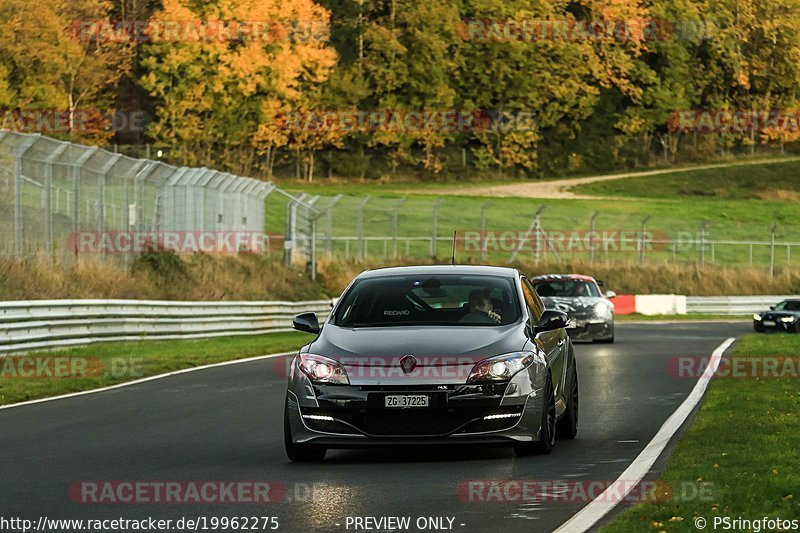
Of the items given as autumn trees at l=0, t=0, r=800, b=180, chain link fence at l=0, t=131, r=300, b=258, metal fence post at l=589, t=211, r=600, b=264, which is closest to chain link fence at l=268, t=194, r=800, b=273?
metal fence post at l=589, t=211, r=600, b=264

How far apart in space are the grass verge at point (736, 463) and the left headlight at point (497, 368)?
1255mm

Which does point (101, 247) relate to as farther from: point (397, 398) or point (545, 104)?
point (545, 104)

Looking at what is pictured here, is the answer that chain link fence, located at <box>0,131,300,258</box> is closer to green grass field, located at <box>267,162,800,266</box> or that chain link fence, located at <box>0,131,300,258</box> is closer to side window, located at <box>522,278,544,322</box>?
green grass field, located at <box>267,162,800,266</box>

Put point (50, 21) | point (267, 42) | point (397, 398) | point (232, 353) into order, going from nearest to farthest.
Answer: point (397, 398) < point (232, 353) < point (50, 21) < point (267, 42)

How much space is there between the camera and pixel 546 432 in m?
11.7

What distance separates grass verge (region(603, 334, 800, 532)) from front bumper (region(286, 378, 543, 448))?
1156mm

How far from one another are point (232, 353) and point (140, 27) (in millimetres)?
55932

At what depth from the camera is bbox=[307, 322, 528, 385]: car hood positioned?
11195 mm

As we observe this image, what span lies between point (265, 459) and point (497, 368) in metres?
1.84

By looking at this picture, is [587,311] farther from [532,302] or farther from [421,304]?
[421,304]

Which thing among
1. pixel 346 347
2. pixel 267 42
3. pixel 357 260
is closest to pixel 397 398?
pixel 346 347

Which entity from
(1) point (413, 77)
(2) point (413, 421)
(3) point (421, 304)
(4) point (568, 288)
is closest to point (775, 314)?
(4) point (568, 288)

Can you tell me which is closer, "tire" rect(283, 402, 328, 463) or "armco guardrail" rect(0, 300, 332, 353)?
"tire" rect(283, 402, 328, 463)

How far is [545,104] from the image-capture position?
95625 mm
